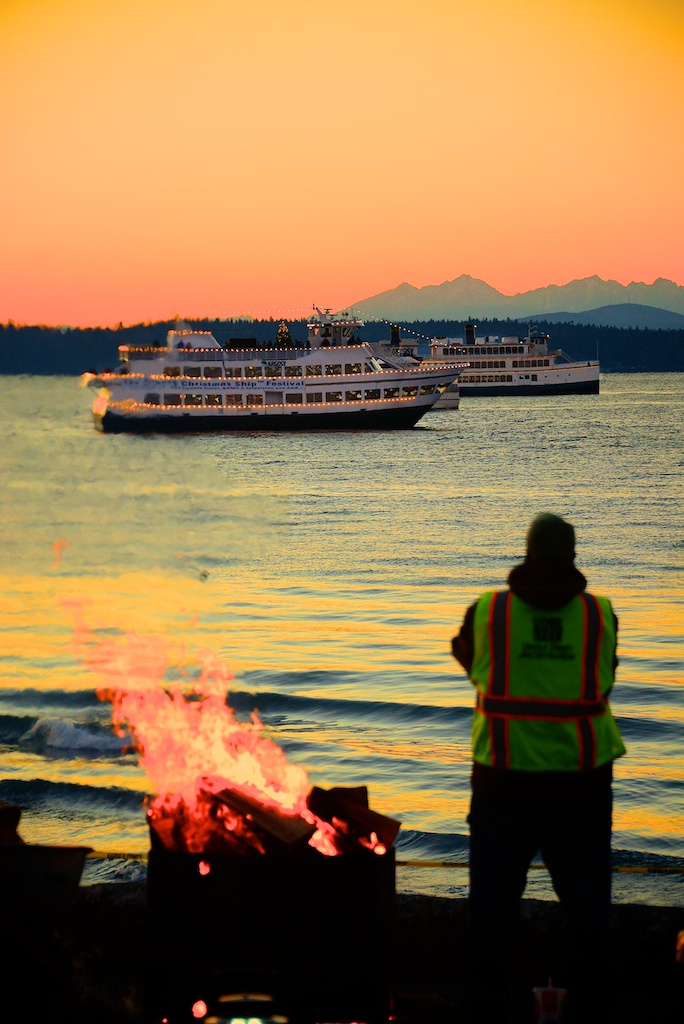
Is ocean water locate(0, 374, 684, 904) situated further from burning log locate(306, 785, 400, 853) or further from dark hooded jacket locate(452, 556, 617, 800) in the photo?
dark hooded jacket locate(452, 556, 617, 800)

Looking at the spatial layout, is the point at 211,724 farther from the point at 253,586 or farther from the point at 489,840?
the point at 253,586

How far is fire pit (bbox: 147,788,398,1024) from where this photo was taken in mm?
4438

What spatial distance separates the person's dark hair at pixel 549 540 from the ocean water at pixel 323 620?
1.79 metres

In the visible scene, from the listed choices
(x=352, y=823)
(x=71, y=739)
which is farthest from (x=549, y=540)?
(x=71, y=739)

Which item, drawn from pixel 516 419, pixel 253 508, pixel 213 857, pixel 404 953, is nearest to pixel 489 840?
pixel 213 857

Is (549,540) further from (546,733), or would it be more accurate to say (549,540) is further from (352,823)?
(352,823)

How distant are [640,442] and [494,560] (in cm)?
5278

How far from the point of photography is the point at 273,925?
447 cm

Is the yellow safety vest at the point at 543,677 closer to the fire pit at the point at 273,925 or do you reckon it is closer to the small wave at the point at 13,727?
the fire pit at the point at 273,925

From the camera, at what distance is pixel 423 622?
19734 millimetres

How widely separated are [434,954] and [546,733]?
63.7 inches

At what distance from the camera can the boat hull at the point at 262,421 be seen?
9494 cm

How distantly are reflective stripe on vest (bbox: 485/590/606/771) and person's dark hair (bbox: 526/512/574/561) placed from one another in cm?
16

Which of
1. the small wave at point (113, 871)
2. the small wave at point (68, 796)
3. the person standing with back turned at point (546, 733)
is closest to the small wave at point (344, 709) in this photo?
the small wave at point (68, 796)
